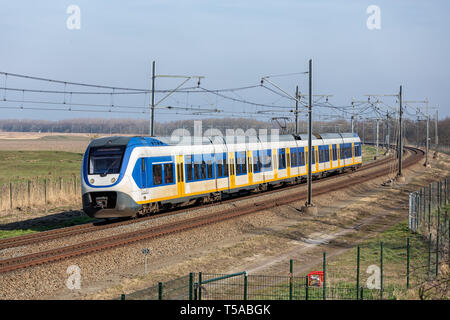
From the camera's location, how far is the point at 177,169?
93.1 ft

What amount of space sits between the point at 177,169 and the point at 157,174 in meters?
2.08

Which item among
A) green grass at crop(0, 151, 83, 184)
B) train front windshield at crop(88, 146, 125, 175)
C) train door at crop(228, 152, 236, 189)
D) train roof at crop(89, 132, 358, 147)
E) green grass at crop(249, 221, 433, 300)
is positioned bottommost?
green grass at crop(249, 221, 433, 300)

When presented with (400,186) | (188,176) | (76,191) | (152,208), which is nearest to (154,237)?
(152,208)

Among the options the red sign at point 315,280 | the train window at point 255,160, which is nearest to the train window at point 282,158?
the train window at point 255,160

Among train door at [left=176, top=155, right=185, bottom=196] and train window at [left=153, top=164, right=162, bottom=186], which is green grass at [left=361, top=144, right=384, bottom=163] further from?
train window at [left=153, top=164, right=162, bottom=186]

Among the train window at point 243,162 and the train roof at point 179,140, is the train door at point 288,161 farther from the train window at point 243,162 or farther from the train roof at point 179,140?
the train window at point 243,162

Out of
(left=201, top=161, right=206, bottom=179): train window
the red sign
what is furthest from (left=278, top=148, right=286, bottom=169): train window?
the red sign

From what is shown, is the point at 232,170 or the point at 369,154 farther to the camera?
the point at 369,154

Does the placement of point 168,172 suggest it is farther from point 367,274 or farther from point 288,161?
point 288,161

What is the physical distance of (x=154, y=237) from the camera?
2244cm

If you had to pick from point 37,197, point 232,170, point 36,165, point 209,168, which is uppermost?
point 209,168

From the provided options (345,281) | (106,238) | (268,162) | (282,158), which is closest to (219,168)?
(268,162)

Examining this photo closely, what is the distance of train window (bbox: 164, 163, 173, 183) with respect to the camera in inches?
1072
